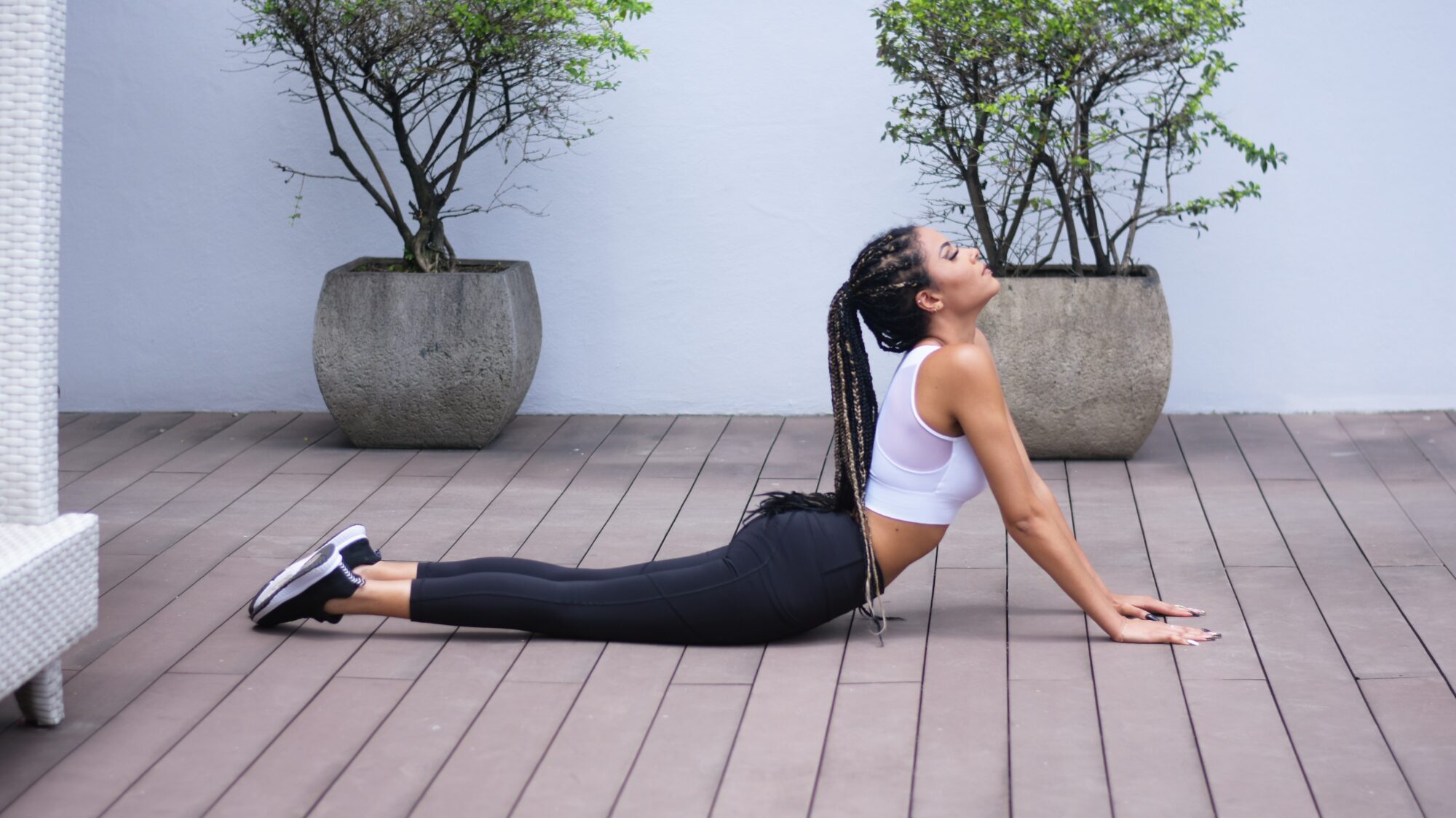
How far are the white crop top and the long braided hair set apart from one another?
6 centimetres

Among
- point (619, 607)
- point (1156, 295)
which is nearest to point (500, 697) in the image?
point (619, 607)

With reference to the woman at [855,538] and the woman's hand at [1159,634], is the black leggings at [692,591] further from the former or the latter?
the woman's hand at [1159,634]

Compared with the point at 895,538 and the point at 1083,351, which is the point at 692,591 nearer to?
the point at 895,538

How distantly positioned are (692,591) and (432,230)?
2646mm

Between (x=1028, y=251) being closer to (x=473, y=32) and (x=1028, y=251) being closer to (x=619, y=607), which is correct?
(x=473, y=32)

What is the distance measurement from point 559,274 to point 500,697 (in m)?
3.09

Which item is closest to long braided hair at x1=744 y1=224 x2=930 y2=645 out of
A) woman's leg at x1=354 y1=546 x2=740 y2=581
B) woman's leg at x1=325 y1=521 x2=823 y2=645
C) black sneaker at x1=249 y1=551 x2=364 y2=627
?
woman's leg at x1=325 y1=521 x2=823 y2=645

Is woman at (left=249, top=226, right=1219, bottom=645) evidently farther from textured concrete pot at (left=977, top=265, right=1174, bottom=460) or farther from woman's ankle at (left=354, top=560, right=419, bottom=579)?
textured concrete pot at (left=977, top=265, right=1174, bottom=460)

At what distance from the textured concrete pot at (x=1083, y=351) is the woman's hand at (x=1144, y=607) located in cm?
152

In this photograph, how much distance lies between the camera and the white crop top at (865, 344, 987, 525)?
3145 mm

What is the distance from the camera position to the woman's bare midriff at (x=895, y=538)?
10.5 ft

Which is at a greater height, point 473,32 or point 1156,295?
point 473,32

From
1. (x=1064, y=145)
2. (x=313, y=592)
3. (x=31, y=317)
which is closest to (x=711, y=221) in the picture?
(x=1064, y=145)

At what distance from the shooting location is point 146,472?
16.4ft
